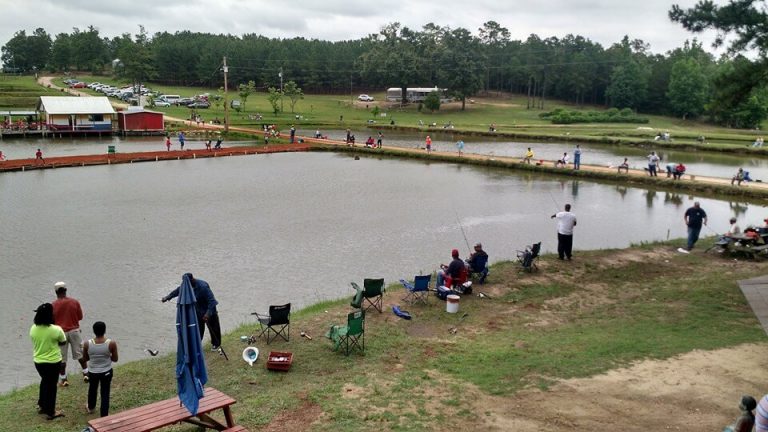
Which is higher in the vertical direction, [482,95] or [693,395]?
[482,95]

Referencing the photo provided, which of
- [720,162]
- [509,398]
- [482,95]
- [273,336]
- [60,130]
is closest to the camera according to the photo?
[509,398]

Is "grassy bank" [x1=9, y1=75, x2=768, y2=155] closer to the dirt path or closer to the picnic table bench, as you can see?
the dirt path

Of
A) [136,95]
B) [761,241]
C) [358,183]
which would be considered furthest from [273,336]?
[136,95]

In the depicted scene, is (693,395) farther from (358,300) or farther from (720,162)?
(720,162)

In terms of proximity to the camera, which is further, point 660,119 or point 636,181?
point 660,119

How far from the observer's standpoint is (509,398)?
9.92 meters

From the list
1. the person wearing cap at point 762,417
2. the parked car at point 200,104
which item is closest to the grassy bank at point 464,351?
the person wearing cap at point 762,417

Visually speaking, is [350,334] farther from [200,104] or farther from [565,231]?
[200,104]

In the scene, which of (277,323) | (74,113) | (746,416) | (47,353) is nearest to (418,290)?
(277,323)

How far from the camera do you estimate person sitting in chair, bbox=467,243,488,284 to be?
1670cm

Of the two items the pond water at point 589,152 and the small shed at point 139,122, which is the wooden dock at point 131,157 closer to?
the pond water at point 589,152

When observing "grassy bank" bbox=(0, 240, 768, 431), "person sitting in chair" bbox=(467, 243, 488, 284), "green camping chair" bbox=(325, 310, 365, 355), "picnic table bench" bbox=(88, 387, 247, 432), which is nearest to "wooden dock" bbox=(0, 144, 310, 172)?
"grassy bank" bbox=(0, 240, 768, 431)

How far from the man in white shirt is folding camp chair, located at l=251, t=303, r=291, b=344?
9460mm

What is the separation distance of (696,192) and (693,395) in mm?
26892
